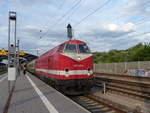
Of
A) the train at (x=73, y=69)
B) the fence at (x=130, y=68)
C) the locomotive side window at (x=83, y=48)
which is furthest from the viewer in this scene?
the fence at (x=130, y=68)

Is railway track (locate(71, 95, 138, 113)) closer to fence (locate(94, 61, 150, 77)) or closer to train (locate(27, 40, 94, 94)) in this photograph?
train (locate(27, 40, 94, 94))

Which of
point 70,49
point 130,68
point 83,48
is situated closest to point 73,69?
point 70,49

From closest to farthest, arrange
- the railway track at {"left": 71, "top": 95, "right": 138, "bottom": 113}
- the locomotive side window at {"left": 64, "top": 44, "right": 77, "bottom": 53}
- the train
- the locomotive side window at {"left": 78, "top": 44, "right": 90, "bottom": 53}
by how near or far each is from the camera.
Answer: the railway track at {"left": 71, "top": 95, "right": 138, "bottom": 113} → the train → the locomotive side window at {"left": 64, "top": 44, "right": 77, "bottom": 53} → the locomotive side window at {"left": 78, "top": 44, "right": 90, "bottom": 53}

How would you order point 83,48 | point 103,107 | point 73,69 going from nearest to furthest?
point 103,107
point 73,69
point 83,48

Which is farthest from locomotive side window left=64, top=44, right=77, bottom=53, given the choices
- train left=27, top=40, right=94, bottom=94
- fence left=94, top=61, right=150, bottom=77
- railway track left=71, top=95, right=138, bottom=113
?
fence left=94, top=61, right=150, bottom=77

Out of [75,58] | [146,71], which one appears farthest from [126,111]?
[146,71]

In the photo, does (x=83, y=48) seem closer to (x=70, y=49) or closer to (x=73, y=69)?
(x=70, y=49)

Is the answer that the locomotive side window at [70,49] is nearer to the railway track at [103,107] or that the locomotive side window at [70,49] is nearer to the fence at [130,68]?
the railway track at [103,107]

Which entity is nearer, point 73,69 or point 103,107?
point 103,107

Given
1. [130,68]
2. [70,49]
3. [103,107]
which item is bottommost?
[103,107]

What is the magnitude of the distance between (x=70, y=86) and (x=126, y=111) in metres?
4.00

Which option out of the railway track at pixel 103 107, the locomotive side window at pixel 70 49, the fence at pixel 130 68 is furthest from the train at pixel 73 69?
the fence at pixel 130 68

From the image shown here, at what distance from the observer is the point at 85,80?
11.9 m

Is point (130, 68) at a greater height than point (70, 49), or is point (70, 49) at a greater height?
point (70, 49)
